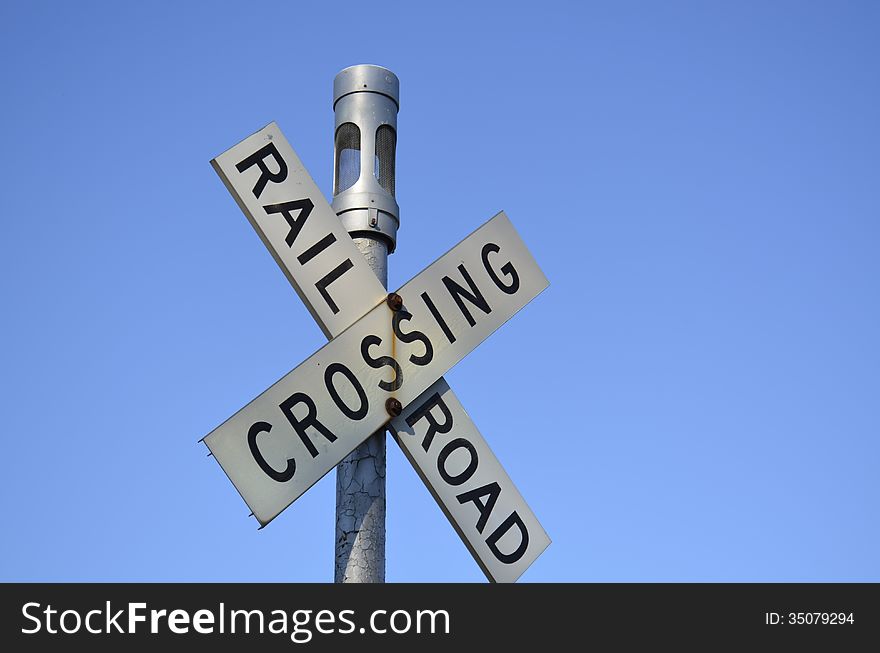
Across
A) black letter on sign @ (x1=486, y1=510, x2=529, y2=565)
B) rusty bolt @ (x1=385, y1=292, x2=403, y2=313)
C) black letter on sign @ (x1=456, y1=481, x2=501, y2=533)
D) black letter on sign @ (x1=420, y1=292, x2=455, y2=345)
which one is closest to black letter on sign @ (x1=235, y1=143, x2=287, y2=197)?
rusty bolt @ (x1=385, y1=292, x2=403, y2=313)

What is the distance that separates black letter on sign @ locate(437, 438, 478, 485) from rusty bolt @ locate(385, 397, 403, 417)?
25 centimetres

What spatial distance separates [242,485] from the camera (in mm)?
5852

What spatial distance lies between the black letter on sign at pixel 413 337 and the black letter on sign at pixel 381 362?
0.09 meters

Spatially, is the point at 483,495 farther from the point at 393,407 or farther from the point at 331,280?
the point at 331,280

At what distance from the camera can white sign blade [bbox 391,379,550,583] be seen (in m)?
6.27

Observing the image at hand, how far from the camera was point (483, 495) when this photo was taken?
6.34 meters

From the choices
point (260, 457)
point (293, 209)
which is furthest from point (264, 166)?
point (260, 457)

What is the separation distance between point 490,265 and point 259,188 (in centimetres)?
108

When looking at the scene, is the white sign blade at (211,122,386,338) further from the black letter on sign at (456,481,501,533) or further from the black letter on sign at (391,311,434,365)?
the black letter on sign at (456,481,501,533)

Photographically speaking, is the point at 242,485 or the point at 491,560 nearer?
the point at 242,485
